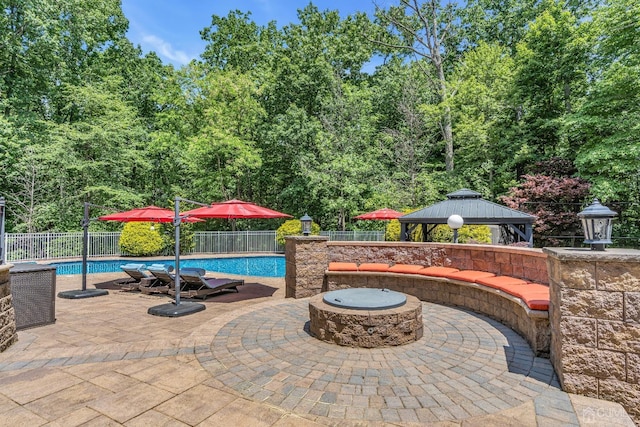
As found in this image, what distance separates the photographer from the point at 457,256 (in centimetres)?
743

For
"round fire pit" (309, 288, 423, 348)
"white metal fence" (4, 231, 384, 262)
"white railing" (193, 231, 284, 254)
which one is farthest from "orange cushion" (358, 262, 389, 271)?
"white railing" (193, 231, 284, 254)

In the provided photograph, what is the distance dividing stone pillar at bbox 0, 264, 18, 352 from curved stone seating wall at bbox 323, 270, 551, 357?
562cm

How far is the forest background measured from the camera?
15500mm

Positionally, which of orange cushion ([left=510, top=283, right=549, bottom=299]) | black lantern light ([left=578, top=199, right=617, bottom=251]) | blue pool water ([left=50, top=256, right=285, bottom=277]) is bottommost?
blue pool water ([left=50, top=256, right=285, bottom=277])

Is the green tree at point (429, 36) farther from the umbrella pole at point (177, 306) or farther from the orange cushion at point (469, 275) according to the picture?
the umbrella pole at point (177, 306)

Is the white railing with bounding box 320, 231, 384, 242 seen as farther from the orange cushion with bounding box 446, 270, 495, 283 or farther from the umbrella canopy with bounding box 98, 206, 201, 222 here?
the orange cushion with bounding box 446, 270, 495, 283

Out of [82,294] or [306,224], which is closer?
[82,294]

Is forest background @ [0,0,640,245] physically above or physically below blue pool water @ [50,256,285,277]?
above

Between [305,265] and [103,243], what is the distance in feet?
40.2

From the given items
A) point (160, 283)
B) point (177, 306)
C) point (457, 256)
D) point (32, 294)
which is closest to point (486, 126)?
point (457, 256)

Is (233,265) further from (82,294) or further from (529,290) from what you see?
(529,290)

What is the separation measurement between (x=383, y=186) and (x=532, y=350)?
14.8 metres

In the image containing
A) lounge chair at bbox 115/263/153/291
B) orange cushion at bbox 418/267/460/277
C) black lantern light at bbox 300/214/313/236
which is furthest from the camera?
lounge chair at bbox 115/263/153/291

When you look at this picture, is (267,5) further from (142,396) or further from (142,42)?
(142,396)
